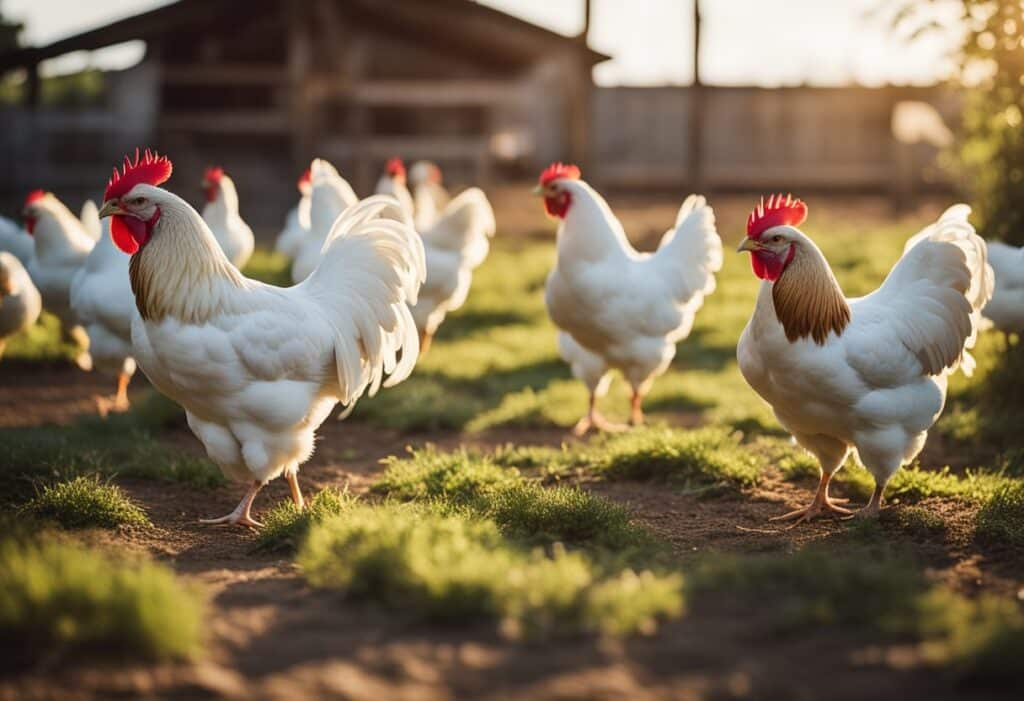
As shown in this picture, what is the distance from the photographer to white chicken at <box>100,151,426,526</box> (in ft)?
17.5

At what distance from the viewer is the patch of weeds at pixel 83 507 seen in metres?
5.39

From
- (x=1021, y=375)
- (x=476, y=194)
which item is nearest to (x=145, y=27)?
(x=476, y=194)

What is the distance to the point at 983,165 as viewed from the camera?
30.7ft

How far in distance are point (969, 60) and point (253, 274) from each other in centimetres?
889

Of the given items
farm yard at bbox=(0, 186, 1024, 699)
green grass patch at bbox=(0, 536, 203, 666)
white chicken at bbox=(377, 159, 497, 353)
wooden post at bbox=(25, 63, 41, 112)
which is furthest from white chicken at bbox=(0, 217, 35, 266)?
wooden post at bbox=(25, 63, 41, 112)

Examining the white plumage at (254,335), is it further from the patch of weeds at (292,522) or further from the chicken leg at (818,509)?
the chicken leg at (818,509)

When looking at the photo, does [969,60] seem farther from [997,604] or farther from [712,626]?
[712,626]

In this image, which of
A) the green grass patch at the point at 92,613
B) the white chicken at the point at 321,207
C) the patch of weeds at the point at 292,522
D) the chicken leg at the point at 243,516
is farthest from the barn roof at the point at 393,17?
the green grass patch at the point at 92,613

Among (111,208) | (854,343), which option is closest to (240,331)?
(111,208)

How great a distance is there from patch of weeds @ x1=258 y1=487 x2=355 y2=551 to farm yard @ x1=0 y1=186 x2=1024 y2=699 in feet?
0.05

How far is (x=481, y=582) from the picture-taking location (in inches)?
149

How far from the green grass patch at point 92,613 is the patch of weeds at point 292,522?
1442 millimetres

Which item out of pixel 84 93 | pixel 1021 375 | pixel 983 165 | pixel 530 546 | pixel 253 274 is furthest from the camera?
pixel 84 93

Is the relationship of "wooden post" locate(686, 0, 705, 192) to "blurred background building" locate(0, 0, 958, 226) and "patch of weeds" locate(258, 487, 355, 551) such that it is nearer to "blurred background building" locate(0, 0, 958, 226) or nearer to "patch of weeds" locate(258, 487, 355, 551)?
"blurred background building" locate(0, 0, 958, 226)
